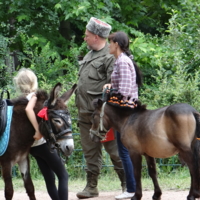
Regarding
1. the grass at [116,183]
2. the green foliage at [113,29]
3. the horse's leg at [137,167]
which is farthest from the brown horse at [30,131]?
the green foliage at [113,29]

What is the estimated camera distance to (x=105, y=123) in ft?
19.0

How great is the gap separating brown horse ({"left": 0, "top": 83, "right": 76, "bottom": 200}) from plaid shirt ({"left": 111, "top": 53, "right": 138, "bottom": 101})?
70cm

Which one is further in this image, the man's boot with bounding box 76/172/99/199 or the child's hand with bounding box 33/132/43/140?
the man's boot with bounding box 76/172/99/199

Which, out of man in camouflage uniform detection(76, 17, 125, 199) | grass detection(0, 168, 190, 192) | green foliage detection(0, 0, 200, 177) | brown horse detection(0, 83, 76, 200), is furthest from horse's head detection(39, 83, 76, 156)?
green foliage detection(0, 0, 200, 177)

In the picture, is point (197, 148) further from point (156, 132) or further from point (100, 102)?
point (100, 102)

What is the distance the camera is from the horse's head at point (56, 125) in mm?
5000

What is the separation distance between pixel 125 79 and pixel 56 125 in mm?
1102

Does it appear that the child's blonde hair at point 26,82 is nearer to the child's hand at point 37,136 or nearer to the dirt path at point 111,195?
the child's hand at point 37,136

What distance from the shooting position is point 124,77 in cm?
563

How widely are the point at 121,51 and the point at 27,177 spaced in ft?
6.42

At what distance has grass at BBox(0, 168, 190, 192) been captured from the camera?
23.5 feet

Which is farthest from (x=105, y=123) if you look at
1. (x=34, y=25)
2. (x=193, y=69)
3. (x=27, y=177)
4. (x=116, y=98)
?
(x=34, y=25)

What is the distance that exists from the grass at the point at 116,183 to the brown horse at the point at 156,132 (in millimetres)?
1244

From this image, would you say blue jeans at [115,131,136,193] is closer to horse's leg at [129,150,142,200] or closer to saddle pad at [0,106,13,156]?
horse's leg at [129,150,142,200]
